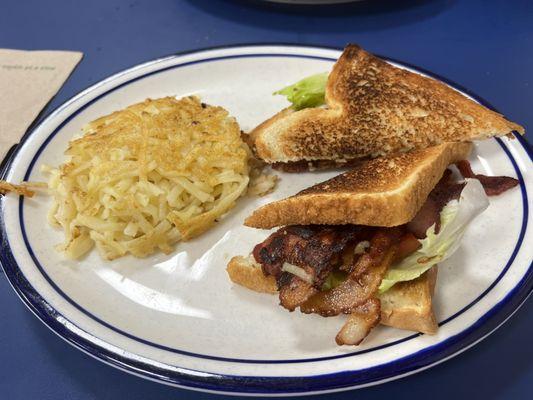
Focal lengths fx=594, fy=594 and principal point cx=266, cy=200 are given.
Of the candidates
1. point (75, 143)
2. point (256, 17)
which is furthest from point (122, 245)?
point (256, 17)

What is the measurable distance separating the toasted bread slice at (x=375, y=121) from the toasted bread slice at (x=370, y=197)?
0.20 m

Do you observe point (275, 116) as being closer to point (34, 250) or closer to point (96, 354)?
point (34, 250)

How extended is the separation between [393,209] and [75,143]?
1.34m

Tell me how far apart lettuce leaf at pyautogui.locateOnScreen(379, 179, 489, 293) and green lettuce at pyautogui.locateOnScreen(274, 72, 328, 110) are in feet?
3.14

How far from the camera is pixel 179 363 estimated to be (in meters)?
1.76

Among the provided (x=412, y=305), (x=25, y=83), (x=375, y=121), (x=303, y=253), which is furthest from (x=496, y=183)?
(x=25, y=83)

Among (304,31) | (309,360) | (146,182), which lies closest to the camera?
(309,360)

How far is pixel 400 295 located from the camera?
1.91 m

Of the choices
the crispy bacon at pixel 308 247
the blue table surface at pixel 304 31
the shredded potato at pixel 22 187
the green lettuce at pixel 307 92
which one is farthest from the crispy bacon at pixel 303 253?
the blue table surface at pixel 304 31

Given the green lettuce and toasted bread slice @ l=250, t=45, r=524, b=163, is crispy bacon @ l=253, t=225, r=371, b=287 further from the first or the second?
the green lettuce

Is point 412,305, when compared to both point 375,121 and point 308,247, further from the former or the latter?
point 375,121

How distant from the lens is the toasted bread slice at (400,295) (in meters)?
1.80

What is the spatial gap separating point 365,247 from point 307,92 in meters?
1.03

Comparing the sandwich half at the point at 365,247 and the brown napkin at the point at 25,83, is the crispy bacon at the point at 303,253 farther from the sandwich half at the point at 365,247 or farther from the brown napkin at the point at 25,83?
the brown napkin at the point at 25,83
